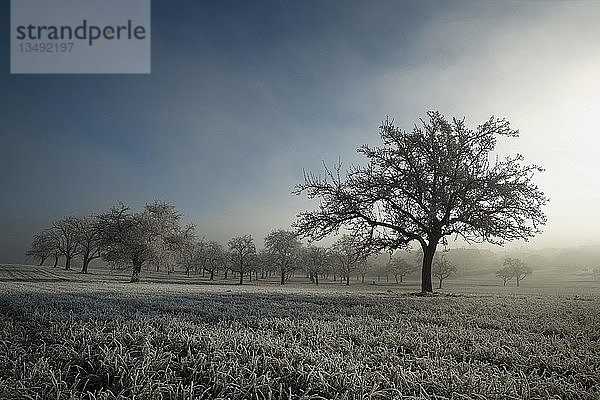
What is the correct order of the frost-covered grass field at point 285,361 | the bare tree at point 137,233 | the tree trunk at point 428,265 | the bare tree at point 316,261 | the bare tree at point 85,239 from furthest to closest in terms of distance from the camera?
1. the bare tree at point 316,261
2. the bare tree at point 85,239
3. the bare tree at point 137,233
4. the tree trunk at point 428,265
5. the frost-covered grass field at point 285,361

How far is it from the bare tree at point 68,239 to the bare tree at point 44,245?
1.47 m

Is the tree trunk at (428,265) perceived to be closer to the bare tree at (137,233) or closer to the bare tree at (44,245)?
the bare tree at (137,233)

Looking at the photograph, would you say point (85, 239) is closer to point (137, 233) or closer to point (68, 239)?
point (68, 239)

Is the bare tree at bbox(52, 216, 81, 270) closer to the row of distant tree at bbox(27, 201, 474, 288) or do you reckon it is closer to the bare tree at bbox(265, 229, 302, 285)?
the row of distant tree at bbox(27, 201, 474, 288)

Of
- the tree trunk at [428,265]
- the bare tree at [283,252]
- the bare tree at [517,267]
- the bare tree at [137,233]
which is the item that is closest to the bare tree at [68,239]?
the bare tree at [137,233]

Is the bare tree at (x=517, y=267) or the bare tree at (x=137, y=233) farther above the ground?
the bare tree at (x=137, y=233)

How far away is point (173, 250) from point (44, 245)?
49531 millimetres

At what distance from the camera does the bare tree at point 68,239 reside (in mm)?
73562

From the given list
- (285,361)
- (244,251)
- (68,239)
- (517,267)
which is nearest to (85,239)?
(68,239)

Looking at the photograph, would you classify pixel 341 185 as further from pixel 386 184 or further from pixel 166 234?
pixel 166 234

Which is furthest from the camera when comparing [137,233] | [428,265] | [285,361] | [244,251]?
[244,251]

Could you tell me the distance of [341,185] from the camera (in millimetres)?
22188

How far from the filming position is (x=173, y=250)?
4866 cm

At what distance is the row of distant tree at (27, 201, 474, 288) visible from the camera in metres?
44.3
